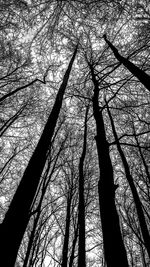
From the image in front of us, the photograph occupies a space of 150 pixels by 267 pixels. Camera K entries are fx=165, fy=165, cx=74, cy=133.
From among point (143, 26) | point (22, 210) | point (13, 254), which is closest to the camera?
point (13, 254)

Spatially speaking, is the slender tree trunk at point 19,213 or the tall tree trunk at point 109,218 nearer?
the slender tree trunk at point 19,213

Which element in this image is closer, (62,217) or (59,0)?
(59,0)

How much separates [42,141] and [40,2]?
15.2 ft

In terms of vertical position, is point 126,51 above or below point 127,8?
above

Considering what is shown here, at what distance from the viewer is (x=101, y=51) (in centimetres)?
731

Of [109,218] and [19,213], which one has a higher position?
[109,218]

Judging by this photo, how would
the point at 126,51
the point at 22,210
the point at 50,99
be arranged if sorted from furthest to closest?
the point at 50,99 < the point at 126,51 < the point at 22,210

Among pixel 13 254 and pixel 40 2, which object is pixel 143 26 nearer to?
pixel 40 2

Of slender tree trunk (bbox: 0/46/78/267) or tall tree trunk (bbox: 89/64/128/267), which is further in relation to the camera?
tall tree trunk (bbox: 89/64/128/267)

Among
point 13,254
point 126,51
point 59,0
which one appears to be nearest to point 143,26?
point 126,51

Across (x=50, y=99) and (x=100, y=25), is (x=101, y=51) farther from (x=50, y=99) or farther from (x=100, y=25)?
(x=50, y=99)

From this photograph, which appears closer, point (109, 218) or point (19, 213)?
point (19, 213)

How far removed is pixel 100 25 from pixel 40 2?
235cm

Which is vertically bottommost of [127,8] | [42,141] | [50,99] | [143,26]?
[42,141]
